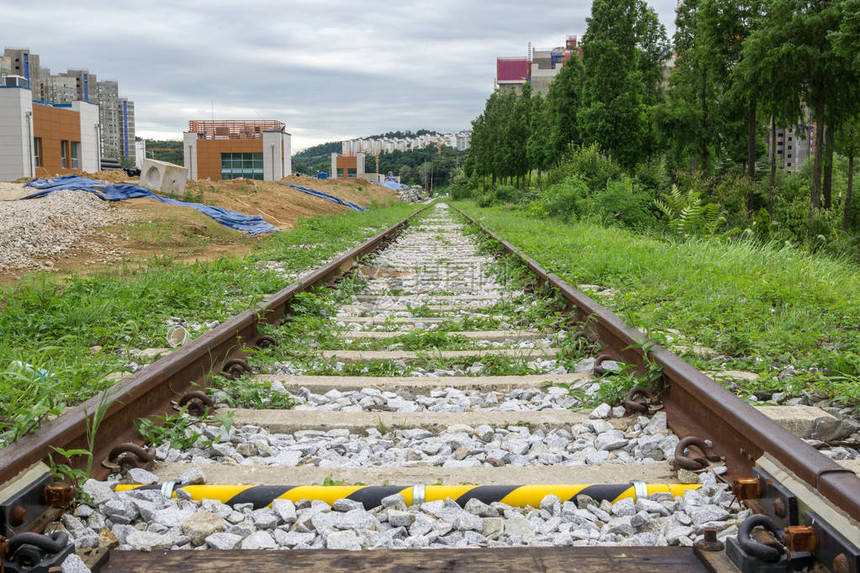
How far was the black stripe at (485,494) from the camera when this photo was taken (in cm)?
229

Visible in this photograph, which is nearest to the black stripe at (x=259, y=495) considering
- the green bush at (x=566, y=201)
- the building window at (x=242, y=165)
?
the green bush at (x=566, y=201)

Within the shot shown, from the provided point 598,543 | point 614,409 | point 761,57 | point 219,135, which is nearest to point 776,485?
point 598,543

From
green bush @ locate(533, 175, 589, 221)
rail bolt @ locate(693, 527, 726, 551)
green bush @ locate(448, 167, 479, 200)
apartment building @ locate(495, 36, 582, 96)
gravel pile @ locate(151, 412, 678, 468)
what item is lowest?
gravel pile @ locate(151, 412, 678, 468)

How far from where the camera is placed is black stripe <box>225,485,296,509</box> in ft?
7.50

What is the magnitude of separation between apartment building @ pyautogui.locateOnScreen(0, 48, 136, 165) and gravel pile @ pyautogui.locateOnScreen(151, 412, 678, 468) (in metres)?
89.6

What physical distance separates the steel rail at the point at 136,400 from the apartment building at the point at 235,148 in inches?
2427

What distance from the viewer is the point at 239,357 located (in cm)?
421

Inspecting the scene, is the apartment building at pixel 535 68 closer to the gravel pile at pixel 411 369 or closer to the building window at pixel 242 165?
the building window at pixel 242 165

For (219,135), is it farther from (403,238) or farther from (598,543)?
(598,543)

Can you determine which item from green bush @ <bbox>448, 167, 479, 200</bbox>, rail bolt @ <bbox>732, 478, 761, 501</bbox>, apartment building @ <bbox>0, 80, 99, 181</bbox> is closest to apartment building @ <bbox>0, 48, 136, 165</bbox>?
apartment building @ <bbox>0, 80, 99, 181</bbox>

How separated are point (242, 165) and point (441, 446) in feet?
223

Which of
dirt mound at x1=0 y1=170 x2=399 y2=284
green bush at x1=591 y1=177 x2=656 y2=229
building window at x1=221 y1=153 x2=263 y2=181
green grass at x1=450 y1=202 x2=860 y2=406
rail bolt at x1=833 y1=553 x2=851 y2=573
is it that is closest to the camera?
rail bolt at x1=833 y1=553 x2=851 y2=573

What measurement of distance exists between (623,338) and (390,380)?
4.32ft

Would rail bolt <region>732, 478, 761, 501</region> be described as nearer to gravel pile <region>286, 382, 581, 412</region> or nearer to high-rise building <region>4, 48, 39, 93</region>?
gravel pile <region>286, 382, 581, 412</region>
